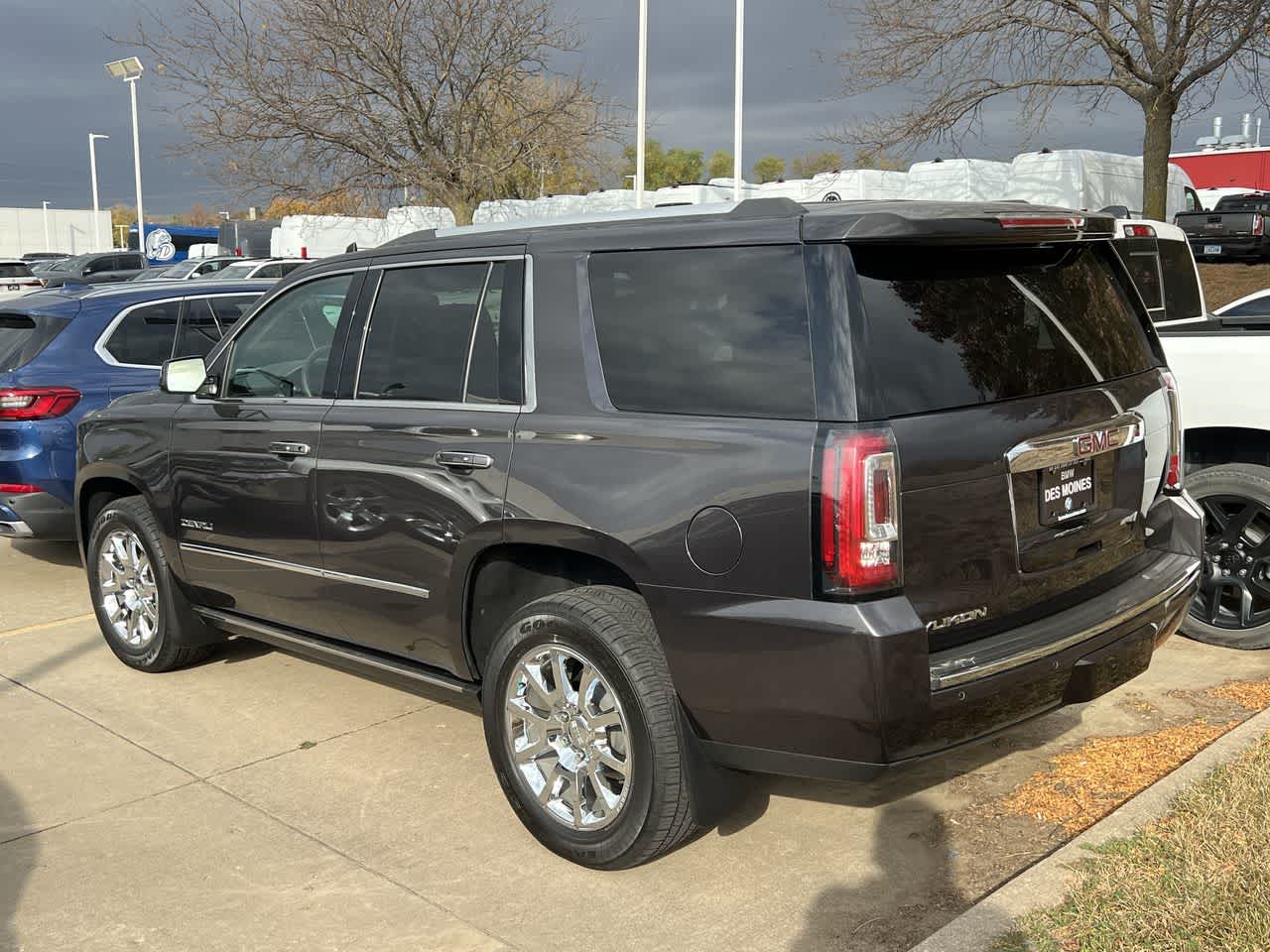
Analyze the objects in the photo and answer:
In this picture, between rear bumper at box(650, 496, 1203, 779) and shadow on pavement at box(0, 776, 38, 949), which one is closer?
rear bumper at box(650, 496, 1203, 779)

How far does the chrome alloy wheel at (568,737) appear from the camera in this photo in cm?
389

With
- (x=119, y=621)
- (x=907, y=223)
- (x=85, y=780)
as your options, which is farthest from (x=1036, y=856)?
(x=119, y=621)

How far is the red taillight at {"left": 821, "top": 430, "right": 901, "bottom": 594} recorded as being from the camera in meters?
3.29

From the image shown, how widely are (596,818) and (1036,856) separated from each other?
4.53 feet

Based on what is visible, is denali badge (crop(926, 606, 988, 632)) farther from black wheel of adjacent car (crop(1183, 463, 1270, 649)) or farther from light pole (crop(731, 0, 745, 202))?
light pole (crop(731, 0, 745, 202))

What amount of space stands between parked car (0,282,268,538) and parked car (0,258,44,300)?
20874 mm

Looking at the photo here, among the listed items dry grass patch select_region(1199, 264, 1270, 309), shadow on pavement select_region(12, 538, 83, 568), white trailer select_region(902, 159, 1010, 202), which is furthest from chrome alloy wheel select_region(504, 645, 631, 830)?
white trailer select_region(902, 159, 1010, 202)

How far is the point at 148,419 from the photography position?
585 centimetres

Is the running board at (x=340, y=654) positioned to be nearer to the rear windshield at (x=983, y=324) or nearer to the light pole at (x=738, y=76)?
the rear windshield at (x=983, y=324)

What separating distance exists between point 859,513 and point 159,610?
3910mm

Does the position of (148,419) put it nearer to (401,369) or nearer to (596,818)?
(401,369)

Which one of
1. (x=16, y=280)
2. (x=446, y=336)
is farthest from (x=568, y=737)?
(x=16, y=280)

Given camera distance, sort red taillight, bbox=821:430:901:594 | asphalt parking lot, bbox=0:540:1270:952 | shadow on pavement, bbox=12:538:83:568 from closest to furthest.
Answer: red taillight, bbox=821:430:901:594 → asphalt parking lot, bbox=0:540:1270:952 → shadow on pavement, bbox=12:538:83:568

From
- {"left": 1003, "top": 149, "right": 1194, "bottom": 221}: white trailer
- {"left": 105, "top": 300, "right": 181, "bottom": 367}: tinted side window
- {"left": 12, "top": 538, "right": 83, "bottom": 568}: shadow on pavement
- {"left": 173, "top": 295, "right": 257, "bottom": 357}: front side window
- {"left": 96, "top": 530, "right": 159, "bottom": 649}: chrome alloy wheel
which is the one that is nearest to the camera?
{"left": 96, "top": 530, "right": 159, "bottom": 649}: chrome alloy wheel
